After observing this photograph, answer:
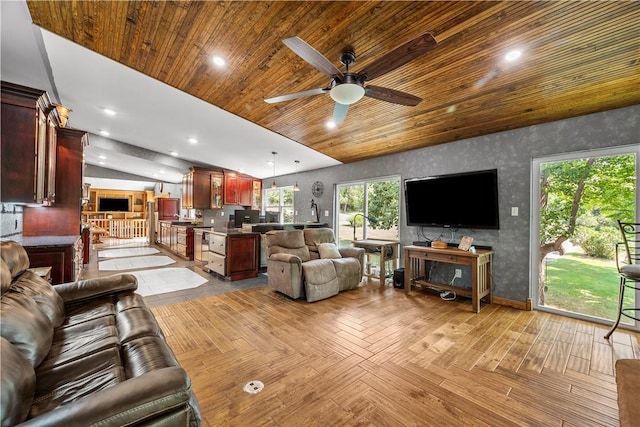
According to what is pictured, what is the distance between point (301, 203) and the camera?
7172 mm

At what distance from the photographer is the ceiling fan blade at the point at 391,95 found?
2.30m

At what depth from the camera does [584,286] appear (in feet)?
10.5

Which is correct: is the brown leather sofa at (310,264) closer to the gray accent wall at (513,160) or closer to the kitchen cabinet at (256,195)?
the gray accent wall at (513,160)

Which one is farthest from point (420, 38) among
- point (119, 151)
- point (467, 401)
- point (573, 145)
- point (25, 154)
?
point (119, 151)

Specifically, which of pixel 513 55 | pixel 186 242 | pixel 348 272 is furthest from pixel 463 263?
pixel 186 242

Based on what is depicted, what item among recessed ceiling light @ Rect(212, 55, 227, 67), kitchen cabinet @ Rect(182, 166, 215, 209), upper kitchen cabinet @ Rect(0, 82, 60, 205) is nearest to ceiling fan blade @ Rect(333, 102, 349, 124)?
recessed ceiling light @ Rect(212, 55, 227, 67)

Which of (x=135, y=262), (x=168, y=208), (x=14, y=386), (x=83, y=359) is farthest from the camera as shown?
(x=168, y=208)

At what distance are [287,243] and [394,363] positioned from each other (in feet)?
7.67

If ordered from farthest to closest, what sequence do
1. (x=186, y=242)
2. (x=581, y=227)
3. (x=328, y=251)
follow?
(x=186, y=242) → (x=328, y=251) → (x=581, y=227)

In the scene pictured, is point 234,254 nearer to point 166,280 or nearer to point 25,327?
point 166,280

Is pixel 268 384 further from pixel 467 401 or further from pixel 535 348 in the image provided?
pixel 535 348

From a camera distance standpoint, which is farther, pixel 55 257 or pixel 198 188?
pixel 198 188

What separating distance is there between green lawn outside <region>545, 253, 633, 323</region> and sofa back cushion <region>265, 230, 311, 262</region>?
3.26 m

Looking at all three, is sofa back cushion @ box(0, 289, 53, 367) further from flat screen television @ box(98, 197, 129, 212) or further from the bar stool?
flat screen television @ box(98, 197, 129, 212)
